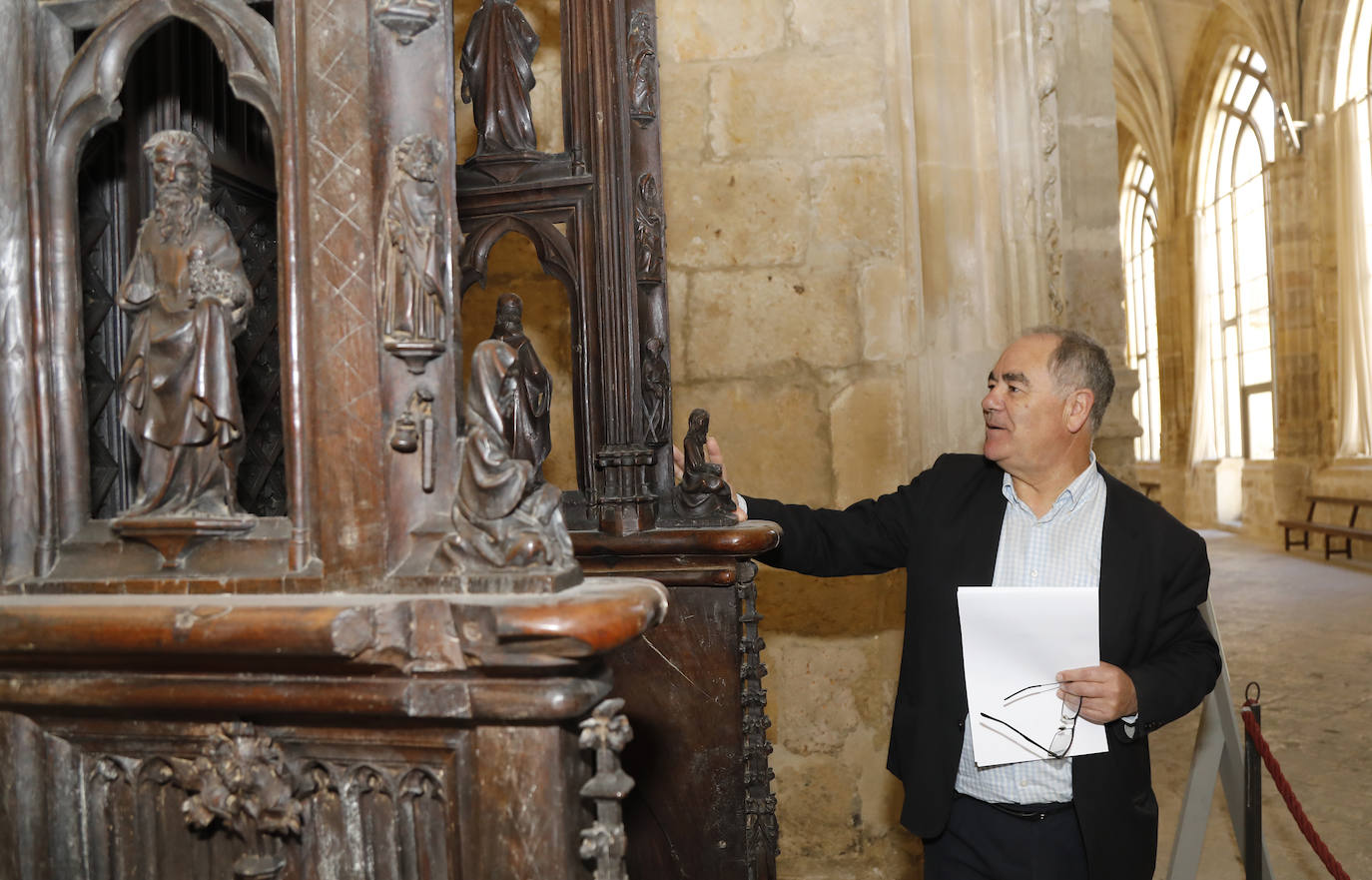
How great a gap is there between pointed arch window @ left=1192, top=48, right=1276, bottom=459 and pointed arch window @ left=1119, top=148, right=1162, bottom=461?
7.98 ft

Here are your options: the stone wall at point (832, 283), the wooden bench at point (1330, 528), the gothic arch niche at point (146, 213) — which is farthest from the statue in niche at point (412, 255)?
the wooden bench at point (1330, 528)

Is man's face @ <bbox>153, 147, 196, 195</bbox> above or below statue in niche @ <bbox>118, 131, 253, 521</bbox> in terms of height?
above

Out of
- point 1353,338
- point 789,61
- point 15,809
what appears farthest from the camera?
point 1353,338

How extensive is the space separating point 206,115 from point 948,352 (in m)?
2.65

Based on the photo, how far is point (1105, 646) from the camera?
2.30 meters

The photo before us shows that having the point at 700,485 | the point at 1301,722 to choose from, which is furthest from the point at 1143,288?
the point at 700,485

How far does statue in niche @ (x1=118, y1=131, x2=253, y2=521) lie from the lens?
5.05 feet

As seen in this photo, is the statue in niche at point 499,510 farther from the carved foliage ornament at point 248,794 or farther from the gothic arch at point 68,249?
the gothic arch at point 68,249

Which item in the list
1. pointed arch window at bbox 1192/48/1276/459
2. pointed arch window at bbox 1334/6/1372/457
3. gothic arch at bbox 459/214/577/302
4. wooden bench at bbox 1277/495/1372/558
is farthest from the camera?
pointed arch window at bbox 1192/48/1276/459

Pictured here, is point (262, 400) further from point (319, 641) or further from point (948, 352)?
point (948, 352)

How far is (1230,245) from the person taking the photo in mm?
18344

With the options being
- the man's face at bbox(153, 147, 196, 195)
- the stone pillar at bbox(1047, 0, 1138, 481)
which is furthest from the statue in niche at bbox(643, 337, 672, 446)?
the stone pillar at bbox(1047, 0, 1138, 481)

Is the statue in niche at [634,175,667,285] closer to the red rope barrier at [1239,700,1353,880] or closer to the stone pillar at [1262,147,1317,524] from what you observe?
the red rope barrier at [1239,700,1353,880]

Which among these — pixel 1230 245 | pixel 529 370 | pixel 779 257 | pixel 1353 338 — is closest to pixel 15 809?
pixel 529 370
